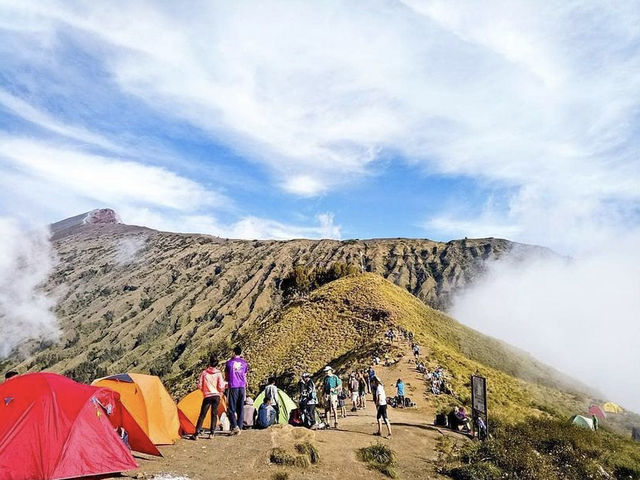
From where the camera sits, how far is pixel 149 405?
12477 mm

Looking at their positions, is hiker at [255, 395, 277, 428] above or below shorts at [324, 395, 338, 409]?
below

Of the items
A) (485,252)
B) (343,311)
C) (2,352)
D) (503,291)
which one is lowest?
(2,352)

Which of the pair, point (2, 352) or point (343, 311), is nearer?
point (343, 311)

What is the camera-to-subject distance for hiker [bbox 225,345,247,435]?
12.4 m

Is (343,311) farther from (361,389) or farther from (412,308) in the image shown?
(361,389)

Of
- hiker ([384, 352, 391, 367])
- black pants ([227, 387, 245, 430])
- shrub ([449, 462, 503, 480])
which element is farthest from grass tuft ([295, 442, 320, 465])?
hiker ([384, 352, 391, 367])

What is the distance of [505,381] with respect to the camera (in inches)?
1526

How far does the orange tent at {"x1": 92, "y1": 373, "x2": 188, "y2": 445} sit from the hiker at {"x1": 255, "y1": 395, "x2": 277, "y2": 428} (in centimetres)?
239

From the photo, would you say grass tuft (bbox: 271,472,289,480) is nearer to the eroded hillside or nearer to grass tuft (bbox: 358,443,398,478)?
grass tuft (bbox: 358,443,398,478)

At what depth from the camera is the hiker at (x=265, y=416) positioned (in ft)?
46.2

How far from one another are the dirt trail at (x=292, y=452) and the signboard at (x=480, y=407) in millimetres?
785

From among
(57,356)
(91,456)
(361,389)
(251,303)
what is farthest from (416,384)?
(57,356)

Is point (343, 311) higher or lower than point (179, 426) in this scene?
higher

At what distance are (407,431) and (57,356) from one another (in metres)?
160
